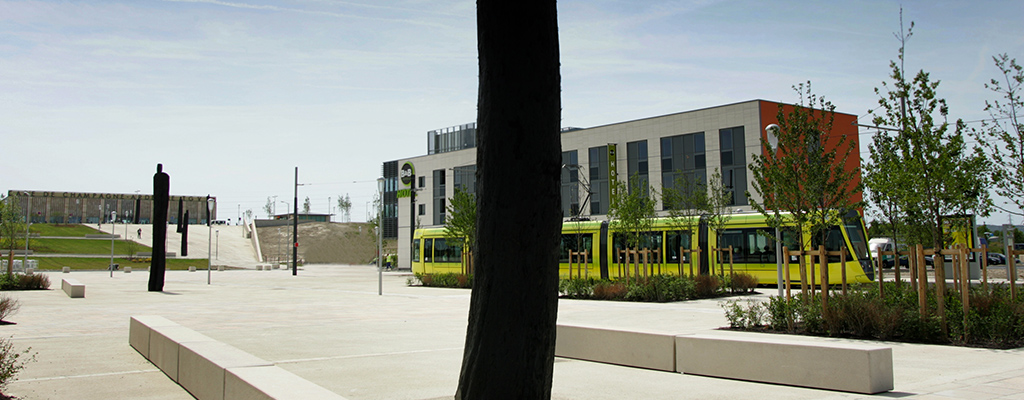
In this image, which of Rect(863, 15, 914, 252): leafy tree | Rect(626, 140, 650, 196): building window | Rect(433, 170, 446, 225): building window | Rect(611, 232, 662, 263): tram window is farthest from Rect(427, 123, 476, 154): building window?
Rect(863, 15, 914, 252): leafy tree

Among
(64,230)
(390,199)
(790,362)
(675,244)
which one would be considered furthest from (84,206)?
(790,362)

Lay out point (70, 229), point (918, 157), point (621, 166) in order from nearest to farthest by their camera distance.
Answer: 1. point (918, 157)
2. point (621, 166)
3. point (70, 229)

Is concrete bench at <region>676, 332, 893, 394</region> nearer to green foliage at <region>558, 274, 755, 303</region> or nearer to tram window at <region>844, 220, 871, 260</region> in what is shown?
green foliage at <region>558, 274, 755, 303</region>

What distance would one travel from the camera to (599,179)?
50.1 meters

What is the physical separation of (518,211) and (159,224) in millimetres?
28267

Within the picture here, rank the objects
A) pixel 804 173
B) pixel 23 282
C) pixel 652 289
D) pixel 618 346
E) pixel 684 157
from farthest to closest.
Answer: pixel 684 157
pixel 23 282
pixel 652 289
pixel 804 173
pixel 618 346

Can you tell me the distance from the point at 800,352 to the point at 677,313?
31.6ft

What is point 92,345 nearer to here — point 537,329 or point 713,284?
point 537,329

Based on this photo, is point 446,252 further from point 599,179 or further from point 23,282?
point 23,282

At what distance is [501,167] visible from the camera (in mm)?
3971

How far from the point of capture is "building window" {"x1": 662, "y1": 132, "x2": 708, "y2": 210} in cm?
4391

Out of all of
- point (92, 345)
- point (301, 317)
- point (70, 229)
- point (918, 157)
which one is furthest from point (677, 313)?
point (70, 229)

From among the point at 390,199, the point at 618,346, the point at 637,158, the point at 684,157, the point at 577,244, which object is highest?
the point at 637,158

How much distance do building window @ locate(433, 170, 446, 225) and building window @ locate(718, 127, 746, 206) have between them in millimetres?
27681
